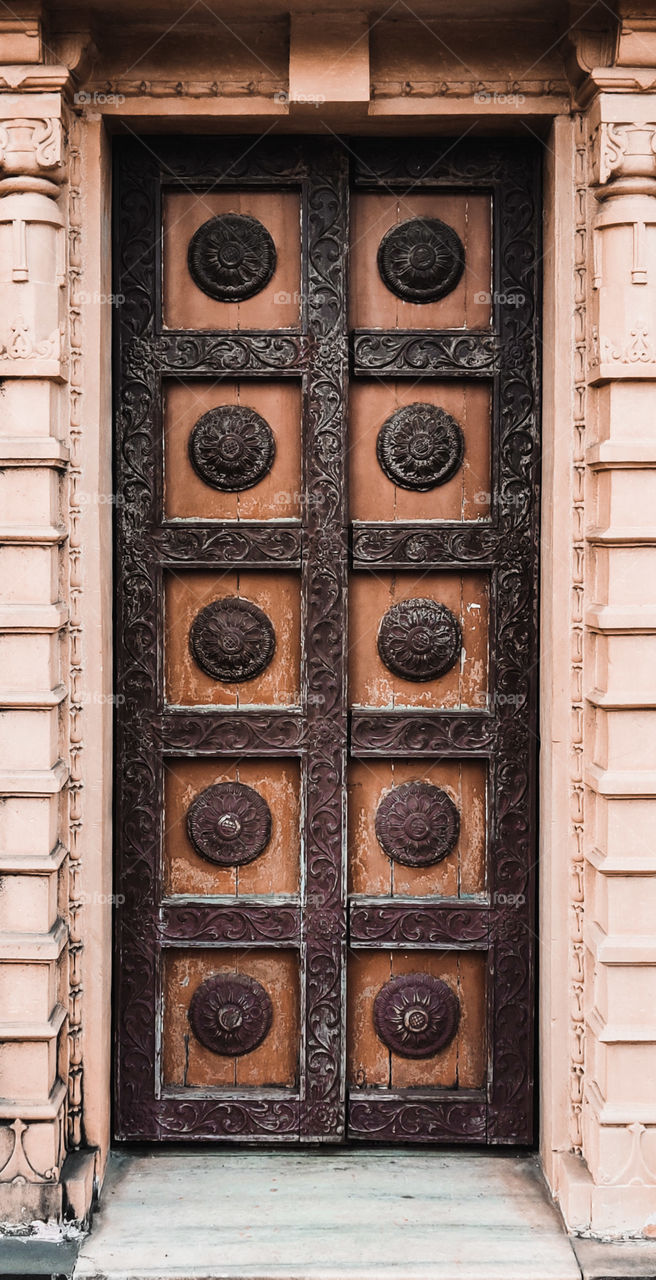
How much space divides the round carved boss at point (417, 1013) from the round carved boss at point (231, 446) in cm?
185

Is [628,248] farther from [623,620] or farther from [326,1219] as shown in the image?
[326,1219]

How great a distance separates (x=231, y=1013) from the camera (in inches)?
141

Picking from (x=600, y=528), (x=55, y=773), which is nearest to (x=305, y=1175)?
(x=55, y=773)

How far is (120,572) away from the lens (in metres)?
3.55

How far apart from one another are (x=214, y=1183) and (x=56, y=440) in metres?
2.50

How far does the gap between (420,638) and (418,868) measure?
814 millimetres

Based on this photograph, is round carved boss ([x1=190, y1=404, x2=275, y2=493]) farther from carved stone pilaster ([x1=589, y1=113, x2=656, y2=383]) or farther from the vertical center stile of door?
carved stone pilaster ([x1=589, y1=113, x2=656, y2=383])

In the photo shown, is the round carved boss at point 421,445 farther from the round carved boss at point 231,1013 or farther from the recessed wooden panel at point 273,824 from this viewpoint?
the round carved boss at point 231,1013

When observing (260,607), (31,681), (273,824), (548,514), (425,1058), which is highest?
(548,514)

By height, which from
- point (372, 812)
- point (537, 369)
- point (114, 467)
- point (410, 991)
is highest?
point (537, 369)

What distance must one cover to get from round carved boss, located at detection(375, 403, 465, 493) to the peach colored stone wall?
1.11 feet

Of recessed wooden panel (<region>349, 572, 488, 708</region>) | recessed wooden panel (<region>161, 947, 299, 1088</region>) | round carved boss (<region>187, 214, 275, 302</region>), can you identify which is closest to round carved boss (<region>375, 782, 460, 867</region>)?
recessed wooden panel (<region>349, 572, 488, 708</region>)

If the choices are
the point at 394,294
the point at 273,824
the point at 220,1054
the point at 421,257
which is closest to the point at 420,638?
the point at 273,824

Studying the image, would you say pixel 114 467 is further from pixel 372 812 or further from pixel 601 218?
pixel 601 218
